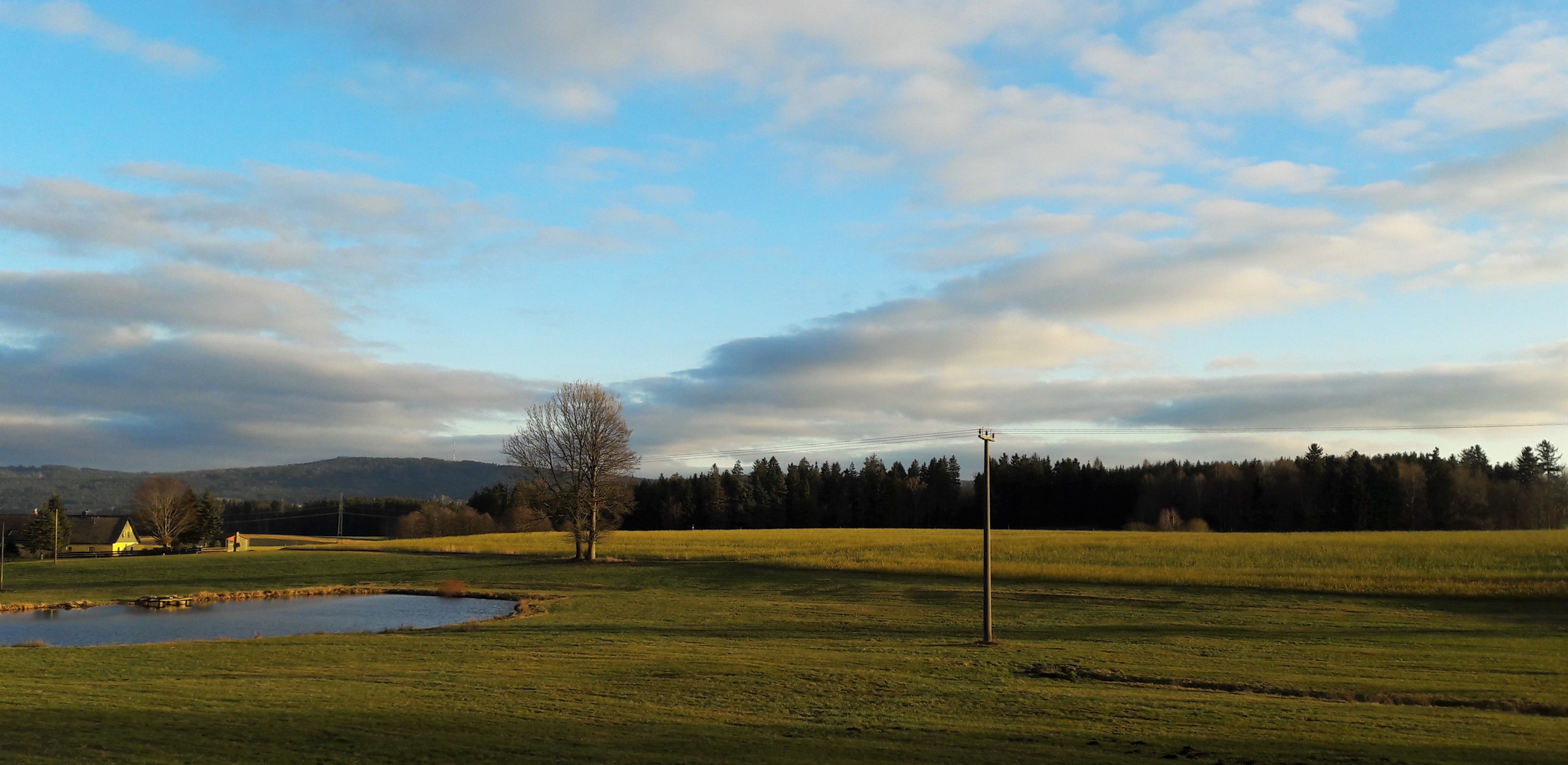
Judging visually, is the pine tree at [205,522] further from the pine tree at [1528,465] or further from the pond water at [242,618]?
the pine tree at [1528,465]

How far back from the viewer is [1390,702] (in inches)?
785

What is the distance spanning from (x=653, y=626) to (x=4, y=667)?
60.9 feet

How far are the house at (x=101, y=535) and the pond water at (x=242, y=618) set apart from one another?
230 ft

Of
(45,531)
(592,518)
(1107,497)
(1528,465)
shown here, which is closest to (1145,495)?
(1107,497)

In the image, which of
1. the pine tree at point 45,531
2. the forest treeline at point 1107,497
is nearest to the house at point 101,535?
the pine tree at point 45,531

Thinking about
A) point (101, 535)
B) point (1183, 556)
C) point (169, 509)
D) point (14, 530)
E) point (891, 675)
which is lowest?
point (101, 535)

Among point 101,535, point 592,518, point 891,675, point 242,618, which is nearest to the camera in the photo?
point 891,675

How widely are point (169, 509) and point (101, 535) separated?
18.1 meters

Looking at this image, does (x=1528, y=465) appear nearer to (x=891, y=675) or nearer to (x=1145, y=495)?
(x=1145, y=495)

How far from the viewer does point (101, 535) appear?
105438 mm

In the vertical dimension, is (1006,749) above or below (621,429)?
below

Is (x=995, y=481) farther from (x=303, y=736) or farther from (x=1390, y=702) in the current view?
(x=303, y=736)

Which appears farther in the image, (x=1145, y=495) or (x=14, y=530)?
(x=1145, y=495)

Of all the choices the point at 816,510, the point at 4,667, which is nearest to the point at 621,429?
the point at 4,667
